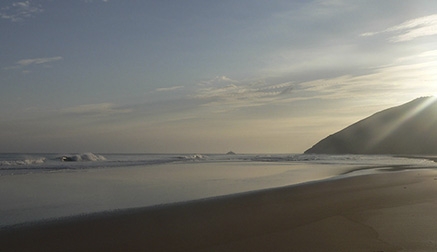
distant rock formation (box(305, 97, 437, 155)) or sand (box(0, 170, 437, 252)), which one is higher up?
distant rock formation (box(305, 97, 437, 155))

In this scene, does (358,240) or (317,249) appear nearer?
(317,249)

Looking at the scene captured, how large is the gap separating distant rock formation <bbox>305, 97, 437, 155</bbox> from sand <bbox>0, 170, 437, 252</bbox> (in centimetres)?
8886

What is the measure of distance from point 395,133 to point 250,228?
10470 centimetres

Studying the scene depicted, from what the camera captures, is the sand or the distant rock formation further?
the distant rock formation

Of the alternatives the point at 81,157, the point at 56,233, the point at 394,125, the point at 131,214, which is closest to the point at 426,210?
the point at 131,214

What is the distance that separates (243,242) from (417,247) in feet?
9.11

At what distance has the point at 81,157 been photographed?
5553 cm

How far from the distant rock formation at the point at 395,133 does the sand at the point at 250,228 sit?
3499 inches

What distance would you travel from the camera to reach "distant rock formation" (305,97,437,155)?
312ft

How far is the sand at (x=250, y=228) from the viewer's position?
6.82m


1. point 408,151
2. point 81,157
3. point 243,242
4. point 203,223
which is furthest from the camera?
point 408,151

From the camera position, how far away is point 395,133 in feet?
339

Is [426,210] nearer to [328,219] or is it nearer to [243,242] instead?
[328,219]

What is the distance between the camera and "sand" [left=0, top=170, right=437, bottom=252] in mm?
6824
